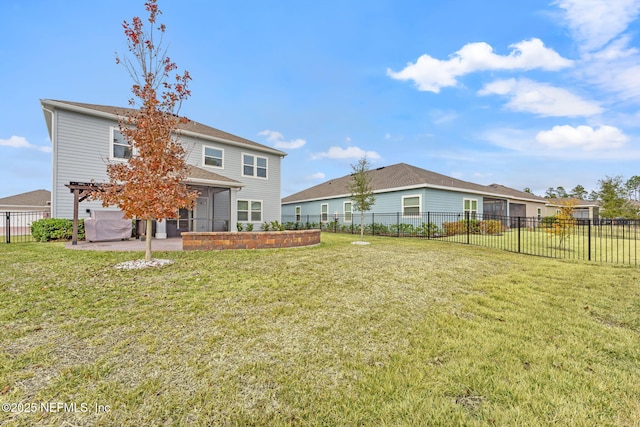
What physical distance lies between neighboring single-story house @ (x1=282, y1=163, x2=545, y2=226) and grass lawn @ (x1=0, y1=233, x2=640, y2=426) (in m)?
8.92

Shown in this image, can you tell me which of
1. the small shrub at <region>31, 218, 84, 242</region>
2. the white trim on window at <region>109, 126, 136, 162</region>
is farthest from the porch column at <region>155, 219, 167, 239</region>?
the white trim on window at <region>109, 126, 136, 162</region>

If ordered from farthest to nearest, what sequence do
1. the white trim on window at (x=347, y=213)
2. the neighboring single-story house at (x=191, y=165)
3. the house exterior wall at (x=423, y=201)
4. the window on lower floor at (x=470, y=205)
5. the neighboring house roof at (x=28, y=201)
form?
A: the neighboring house roof at (x=28, y=201) < the white trim on window at (x=347, y=213) < the window on lower floor at (x=470, y=205) < the house exterior wall at (x=423, y=201) < the neighboring single-story house at (x=191, y=165)

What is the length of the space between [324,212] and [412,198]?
872cm

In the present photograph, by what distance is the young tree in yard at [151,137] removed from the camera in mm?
6078

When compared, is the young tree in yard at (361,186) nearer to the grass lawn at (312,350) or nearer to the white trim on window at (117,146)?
the grass lawn at (312,350)

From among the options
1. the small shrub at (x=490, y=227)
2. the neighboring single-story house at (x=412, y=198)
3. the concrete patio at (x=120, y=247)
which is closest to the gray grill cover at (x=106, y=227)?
the concrete patio at (x=120, y=247)

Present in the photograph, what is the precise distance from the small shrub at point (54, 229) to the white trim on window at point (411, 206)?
56.3 feet

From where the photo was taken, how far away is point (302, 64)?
615 inches

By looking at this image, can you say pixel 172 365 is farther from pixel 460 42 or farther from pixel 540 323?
pixel 460 42

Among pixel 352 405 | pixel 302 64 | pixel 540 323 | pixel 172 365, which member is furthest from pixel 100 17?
pixel 540 323

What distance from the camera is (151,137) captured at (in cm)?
616

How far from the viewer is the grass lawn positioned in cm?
191

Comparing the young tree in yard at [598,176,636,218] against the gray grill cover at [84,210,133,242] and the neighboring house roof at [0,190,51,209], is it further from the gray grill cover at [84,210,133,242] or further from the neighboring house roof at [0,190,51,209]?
the neighboring house roof at [0,190,51,209]

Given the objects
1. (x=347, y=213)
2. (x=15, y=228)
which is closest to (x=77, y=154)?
(x=347, y=213)
